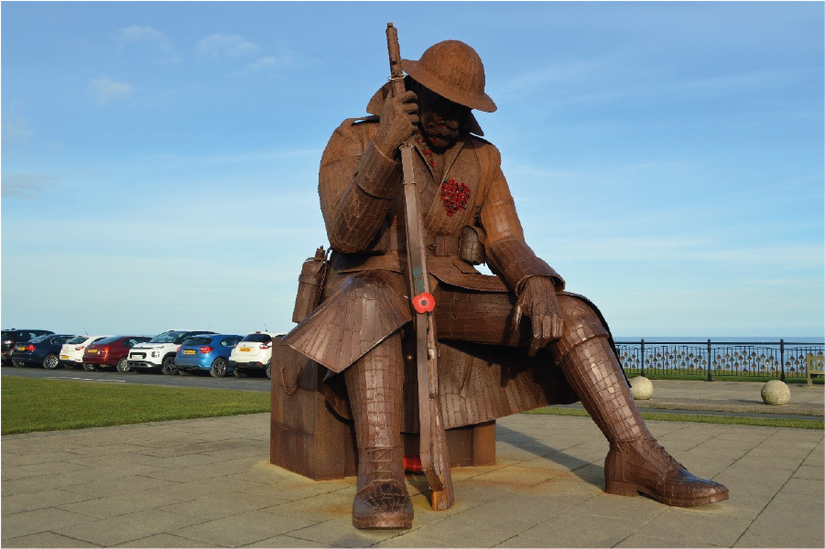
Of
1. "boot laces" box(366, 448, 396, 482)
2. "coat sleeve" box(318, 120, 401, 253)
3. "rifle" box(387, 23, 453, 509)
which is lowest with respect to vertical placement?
"boot laces" box(366, 448, 396, 482)

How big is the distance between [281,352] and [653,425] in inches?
211

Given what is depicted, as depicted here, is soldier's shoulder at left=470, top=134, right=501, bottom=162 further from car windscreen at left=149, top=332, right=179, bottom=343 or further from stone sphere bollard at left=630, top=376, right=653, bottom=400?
car windscreen at left=149, top=332, right=179, bottom=343

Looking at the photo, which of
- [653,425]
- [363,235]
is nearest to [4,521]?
[363,235]

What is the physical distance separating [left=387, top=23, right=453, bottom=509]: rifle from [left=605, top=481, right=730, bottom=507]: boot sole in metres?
1.06

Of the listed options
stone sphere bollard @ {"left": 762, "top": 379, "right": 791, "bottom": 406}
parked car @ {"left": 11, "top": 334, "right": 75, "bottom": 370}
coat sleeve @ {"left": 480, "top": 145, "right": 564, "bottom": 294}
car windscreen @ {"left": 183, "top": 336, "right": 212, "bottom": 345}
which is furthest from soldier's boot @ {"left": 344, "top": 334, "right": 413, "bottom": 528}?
parked car @ {"left": 11, "top": 334, "right": 75, "bottom": 370}

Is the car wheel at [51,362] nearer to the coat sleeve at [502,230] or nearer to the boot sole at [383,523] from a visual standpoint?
the coat sleeve at [502,230]

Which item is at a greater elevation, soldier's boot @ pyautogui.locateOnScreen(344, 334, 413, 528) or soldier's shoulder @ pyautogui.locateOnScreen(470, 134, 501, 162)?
soldier's shoulder @ pyautogui.locateOnScreen(470, 134, 501, 162)

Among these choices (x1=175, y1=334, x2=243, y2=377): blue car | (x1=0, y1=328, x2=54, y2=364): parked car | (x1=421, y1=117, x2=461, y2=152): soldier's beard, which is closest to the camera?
(x1=421, y1=117, x2=461, y2=152): soldier's beard

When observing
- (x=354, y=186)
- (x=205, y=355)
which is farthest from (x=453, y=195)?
(x=205, y=355)

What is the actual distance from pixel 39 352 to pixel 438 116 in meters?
28.8

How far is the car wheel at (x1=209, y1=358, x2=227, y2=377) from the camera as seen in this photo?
80.4ft

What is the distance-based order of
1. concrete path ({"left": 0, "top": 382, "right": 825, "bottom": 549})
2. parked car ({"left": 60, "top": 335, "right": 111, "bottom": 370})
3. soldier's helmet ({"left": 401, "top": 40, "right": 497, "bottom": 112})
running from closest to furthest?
concrete path ({"left": 0, "top": 382, "right": 825, "bottom": 549}) < soldier's helmet ({"left": 401, "top": 40, "right": 497, "bottom": 112}) < parked car ({"left": 60, "top": 335, "right": 111, "bottom": 370})

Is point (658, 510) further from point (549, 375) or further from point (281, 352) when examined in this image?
point (281, 352)

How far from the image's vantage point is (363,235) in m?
4.64
